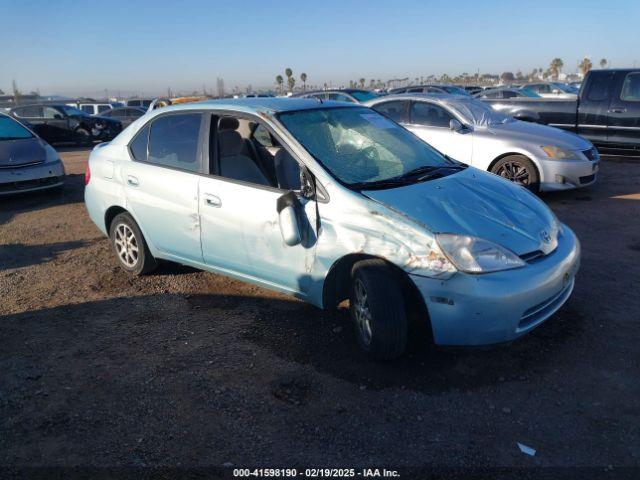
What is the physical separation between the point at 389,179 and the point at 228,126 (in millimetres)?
1459

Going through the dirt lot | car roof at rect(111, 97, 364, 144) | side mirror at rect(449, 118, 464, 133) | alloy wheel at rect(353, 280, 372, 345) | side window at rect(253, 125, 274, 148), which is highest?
car roof at rect(111, 97, 364, 144)

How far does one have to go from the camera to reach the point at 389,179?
3.76m

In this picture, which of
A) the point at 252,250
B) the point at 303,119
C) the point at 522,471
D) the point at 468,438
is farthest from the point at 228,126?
the point at 522,471

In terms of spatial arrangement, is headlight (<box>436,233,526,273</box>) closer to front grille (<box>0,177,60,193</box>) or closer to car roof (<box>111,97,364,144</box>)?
car roof (<box>111,97,364,144</box>)

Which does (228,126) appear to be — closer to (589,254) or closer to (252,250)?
(252,250)

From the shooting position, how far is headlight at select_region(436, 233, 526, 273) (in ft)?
9.93

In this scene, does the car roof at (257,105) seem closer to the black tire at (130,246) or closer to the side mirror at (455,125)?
the black tire at (130,246)

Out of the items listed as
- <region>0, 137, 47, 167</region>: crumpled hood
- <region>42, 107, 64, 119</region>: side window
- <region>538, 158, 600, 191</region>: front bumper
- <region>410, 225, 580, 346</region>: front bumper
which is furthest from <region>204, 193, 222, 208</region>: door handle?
<region>42, 107, 64, 119</region>: side window

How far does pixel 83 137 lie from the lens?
1842 cm

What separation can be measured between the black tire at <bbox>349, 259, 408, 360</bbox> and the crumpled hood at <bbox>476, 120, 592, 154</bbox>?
5044 mm

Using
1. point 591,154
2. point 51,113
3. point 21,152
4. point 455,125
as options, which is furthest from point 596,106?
point 51,113

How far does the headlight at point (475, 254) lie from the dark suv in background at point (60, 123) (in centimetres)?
1807

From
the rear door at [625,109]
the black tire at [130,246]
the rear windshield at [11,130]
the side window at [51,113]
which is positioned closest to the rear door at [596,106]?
the rear door at [625,109]

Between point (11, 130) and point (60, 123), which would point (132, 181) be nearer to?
point (11, 130)
